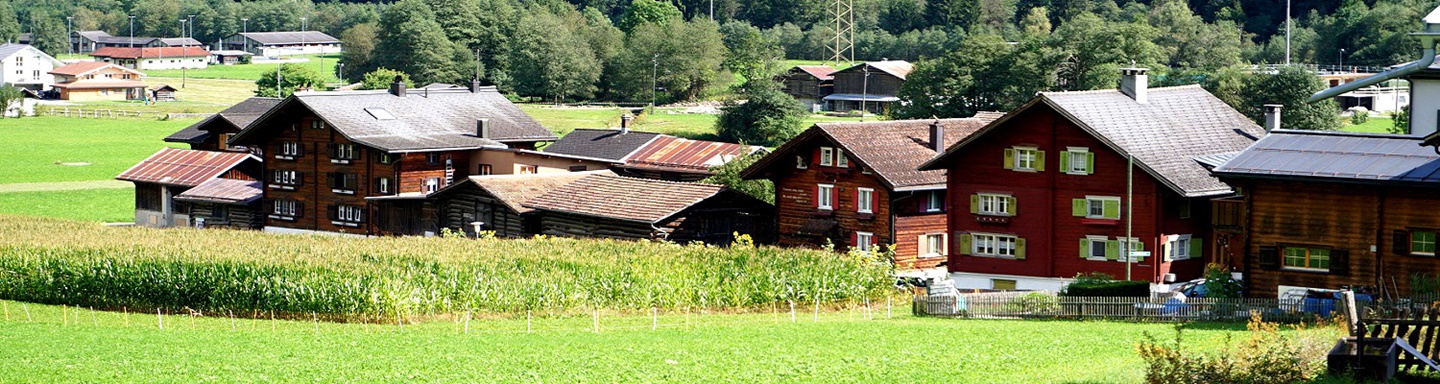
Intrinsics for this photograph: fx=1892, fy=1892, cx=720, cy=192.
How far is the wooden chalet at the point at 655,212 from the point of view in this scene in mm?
65750

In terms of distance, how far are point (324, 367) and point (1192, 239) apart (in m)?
32.2

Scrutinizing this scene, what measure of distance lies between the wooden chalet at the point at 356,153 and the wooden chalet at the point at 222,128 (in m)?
6.75

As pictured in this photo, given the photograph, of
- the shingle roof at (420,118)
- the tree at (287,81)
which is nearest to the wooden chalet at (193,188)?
the shingle roof at (420,118)

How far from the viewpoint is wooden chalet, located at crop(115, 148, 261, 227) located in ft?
273

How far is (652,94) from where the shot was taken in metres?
165

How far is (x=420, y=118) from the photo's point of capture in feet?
274

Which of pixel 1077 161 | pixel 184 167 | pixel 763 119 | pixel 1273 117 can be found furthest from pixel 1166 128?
pixel 763 119

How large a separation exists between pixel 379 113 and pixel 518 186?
1337cm

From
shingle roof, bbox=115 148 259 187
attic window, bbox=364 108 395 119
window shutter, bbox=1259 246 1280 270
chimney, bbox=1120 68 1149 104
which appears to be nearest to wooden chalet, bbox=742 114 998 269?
chimney, bbox=1120 68 1149 104

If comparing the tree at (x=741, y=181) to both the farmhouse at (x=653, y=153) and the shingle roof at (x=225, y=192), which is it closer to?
the farmhouse at (x=653, y=153)

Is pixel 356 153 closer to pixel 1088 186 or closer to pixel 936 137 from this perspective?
pixel 936 137

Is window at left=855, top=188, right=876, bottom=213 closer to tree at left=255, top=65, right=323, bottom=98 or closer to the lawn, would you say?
the lawn

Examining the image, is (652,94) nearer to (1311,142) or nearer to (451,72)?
(451,72)

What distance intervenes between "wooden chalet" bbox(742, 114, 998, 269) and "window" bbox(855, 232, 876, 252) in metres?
0.03
